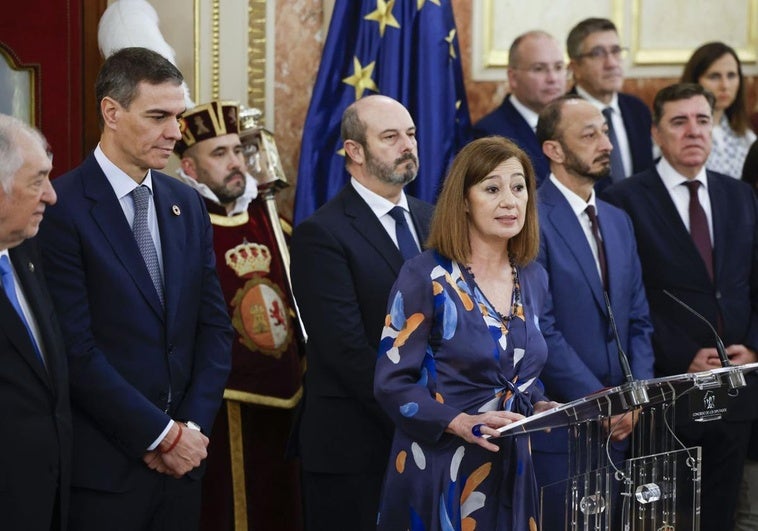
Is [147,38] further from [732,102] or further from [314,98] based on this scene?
[732,102]

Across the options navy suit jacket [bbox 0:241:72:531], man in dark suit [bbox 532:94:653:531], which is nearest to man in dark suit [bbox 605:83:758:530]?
man in dark suit [bbox 532:94:653:531]

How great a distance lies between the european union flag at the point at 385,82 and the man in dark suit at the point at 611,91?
1.86 ft

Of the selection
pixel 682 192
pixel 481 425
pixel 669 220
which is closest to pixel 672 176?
pixel 682 192

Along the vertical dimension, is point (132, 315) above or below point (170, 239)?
below

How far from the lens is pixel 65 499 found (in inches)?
127

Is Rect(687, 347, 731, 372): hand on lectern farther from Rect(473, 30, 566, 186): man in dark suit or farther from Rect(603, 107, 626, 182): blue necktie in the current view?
Rect(473, 30, 566, 186): man in dark suit

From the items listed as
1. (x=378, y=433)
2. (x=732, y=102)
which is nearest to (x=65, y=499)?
(x=378, y=433)

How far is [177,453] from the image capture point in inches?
135

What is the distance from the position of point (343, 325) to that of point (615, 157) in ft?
6.39

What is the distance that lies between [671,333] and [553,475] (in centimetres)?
81

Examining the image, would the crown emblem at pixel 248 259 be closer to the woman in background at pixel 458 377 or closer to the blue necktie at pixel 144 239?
the blue necktie at pixel 144 239

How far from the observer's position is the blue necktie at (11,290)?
3.17 meters

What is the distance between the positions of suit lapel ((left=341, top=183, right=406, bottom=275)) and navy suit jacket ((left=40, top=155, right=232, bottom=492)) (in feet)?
1.89

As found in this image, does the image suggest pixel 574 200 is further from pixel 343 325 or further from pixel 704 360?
pixel 343 325
